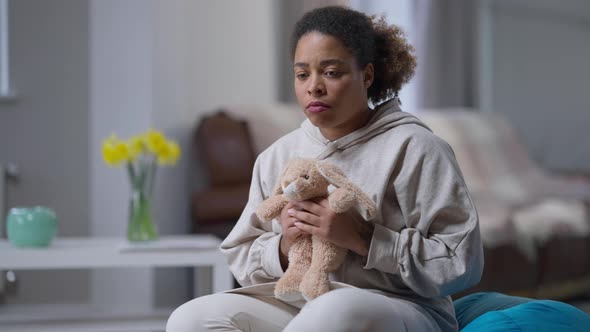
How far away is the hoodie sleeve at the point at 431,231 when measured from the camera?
1.45m

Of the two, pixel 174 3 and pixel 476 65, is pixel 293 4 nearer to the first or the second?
pixel 174 3

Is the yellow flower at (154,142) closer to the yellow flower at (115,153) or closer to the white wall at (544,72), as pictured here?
the yellow flower at (115,153)

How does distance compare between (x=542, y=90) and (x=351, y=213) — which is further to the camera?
(x=542, y=90)

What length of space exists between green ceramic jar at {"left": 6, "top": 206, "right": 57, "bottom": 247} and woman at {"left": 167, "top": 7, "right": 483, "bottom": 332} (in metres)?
1.30

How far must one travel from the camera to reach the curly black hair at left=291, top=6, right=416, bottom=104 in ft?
5.06

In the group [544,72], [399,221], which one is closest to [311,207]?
[399,221]

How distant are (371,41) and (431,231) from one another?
1.12 feet

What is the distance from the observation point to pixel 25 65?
357 cm

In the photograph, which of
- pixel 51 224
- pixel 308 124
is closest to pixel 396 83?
pixel 308 124

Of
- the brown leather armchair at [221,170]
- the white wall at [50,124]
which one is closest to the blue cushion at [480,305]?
the brown leather armchair at [221,170]

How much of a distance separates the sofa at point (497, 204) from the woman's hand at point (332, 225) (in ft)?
6.41

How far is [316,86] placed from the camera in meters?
1.52

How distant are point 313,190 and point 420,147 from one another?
19 cm

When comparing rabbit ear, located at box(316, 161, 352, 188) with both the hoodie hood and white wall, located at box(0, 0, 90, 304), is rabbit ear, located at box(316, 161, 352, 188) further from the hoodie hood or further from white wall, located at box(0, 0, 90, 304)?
white wall, located at box(0, 0, 90, 304)
